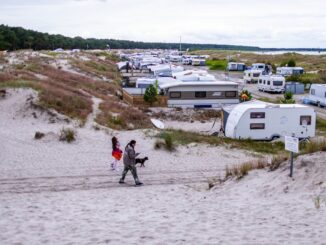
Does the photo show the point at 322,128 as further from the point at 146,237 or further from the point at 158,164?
the point at 146,237

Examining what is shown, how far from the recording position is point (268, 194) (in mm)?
12094

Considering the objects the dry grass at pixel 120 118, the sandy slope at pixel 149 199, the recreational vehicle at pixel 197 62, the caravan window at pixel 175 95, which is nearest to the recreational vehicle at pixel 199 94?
the caravan window at pixel 175 95

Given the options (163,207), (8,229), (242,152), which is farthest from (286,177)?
(242,152)

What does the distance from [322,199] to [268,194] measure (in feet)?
5.29

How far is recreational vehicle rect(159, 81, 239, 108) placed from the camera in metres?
36.8

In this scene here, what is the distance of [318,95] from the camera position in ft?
137

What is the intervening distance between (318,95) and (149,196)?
31.8 metres

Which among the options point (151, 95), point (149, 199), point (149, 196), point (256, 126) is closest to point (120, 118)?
point (256, 126)

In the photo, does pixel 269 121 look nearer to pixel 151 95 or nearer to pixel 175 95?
pixel 175 95

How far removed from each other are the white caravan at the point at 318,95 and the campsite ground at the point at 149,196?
21828 mm

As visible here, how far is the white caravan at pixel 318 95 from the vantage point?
134 feet

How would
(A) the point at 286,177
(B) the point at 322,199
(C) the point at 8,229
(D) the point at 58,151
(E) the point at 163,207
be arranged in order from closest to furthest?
(C) the point at 8,229 → (B) the point at 322,199 → (E) the point at 163,207 → (A) the point at 286,177 → (D) the point at 58,151

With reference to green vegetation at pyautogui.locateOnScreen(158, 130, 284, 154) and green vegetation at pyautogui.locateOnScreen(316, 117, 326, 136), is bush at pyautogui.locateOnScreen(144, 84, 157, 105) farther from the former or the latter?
green vegetation at pyautogui.locateOnScreen(158, 130, 284, 154)

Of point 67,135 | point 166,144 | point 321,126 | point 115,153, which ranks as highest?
point 115,153
